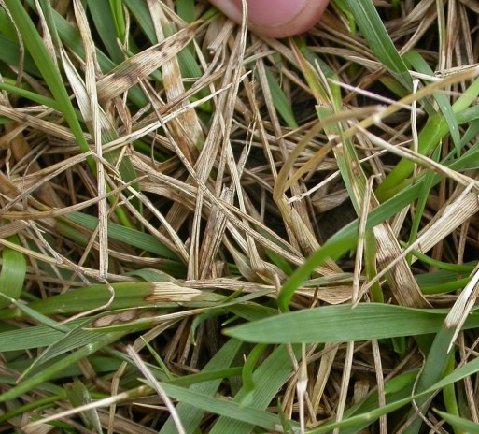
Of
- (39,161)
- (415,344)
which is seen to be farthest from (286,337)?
(39,161)

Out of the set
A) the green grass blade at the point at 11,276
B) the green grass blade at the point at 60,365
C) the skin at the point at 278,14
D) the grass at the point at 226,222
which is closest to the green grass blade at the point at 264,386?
the grass at the point at 226,222

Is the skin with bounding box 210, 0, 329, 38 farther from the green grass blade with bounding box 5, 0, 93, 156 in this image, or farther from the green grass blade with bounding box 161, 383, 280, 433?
the green grass blade with bounding box 161, 383, 280, 433

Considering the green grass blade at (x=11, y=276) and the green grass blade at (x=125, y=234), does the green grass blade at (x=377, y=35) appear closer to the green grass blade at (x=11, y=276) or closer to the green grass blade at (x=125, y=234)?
the green grass blade at (x=125, y=234)

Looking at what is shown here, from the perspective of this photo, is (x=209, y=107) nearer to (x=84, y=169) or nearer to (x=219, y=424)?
(x=84, y=169)

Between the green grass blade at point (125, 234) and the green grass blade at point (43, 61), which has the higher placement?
the green grass blade at point (43, 61)

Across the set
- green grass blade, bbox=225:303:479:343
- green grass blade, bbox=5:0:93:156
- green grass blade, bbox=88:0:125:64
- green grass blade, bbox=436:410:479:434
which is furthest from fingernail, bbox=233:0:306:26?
green grass blade, bbox=436:410:479:434

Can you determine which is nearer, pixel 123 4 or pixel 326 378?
pixel 326 378

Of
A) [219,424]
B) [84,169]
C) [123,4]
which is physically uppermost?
[123,4]
